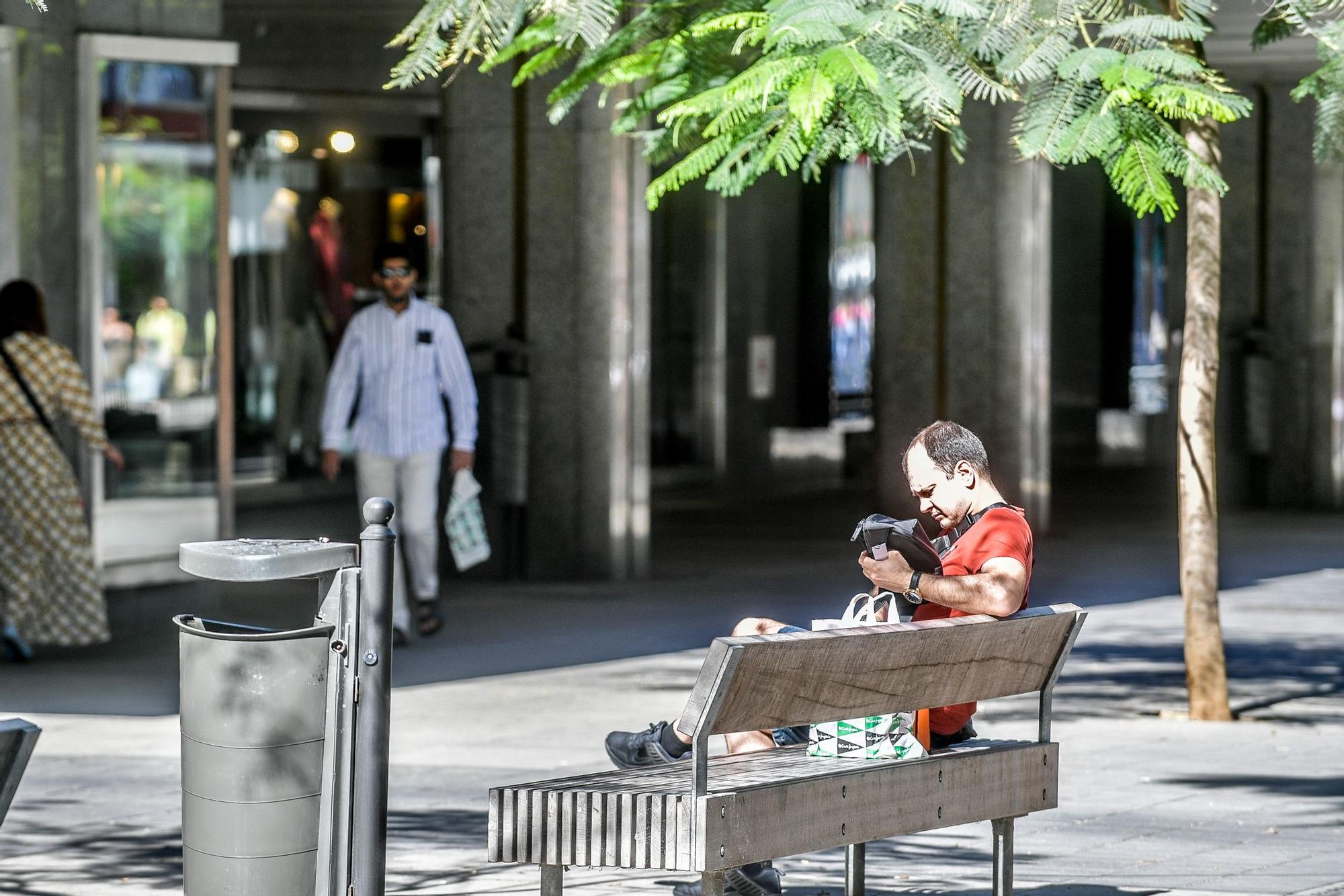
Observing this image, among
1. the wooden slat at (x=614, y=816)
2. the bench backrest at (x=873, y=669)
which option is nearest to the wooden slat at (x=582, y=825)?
the wooden slat at (x=614, y=816)

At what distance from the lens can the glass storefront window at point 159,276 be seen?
11469 millimetres

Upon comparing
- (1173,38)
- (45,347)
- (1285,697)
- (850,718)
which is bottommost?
(1285,697)

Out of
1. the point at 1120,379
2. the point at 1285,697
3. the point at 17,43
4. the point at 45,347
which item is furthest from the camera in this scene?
the point at 1120,379

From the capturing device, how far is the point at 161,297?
1188cm

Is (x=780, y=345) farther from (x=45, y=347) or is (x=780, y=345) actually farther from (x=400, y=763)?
(x=400, y=763)

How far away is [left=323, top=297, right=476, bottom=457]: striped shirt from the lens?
36.0 ft

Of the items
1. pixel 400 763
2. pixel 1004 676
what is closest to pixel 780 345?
pixel 400 763

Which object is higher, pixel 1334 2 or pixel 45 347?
pixel 1334 2

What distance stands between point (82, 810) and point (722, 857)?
9.85 ft

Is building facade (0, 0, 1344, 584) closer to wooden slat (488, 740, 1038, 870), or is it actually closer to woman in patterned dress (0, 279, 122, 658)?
woman in patterned dress (0, 279, 122, 658)

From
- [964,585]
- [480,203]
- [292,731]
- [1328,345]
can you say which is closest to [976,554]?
[964,585]

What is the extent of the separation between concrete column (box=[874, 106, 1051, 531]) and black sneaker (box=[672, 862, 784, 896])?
426 inches

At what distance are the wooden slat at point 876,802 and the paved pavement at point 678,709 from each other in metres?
0.58

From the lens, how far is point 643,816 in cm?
469
